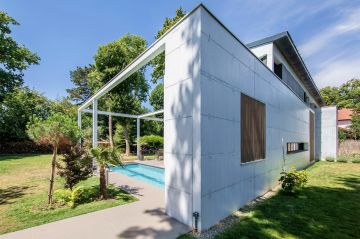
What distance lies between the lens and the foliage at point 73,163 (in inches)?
257

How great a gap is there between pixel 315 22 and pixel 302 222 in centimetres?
967

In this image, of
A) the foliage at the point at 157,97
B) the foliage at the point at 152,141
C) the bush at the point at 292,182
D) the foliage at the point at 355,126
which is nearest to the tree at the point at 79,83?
the foliage at the point at 157,97

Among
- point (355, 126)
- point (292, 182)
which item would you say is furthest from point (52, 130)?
point (355, 126)

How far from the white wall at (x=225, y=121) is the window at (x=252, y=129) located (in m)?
0.26

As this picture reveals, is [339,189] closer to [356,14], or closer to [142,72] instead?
[356,14]

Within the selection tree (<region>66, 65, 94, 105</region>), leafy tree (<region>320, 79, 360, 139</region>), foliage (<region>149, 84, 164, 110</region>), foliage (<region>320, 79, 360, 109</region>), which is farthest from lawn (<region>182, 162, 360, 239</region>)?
tree (<region>66, 65, 94, 105</region>)

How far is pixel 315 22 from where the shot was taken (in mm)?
9688

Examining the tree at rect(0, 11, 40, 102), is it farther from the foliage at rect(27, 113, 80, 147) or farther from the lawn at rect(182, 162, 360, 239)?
the lawn at rect(182, 162, 360, 239)

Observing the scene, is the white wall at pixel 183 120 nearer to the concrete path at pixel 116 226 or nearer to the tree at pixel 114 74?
the concrete path at pixel 116 226

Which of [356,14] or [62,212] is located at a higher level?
[356,14]

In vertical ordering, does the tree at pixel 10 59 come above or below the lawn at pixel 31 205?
above

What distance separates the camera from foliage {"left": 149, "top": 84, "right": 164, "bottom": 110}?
3094 centimetres

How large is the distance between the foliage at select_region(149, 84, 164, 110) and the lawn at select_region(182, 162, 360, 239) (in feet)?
82.6

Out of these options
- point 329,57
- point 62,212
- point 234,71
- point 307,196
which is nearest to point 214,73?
point 234,71
